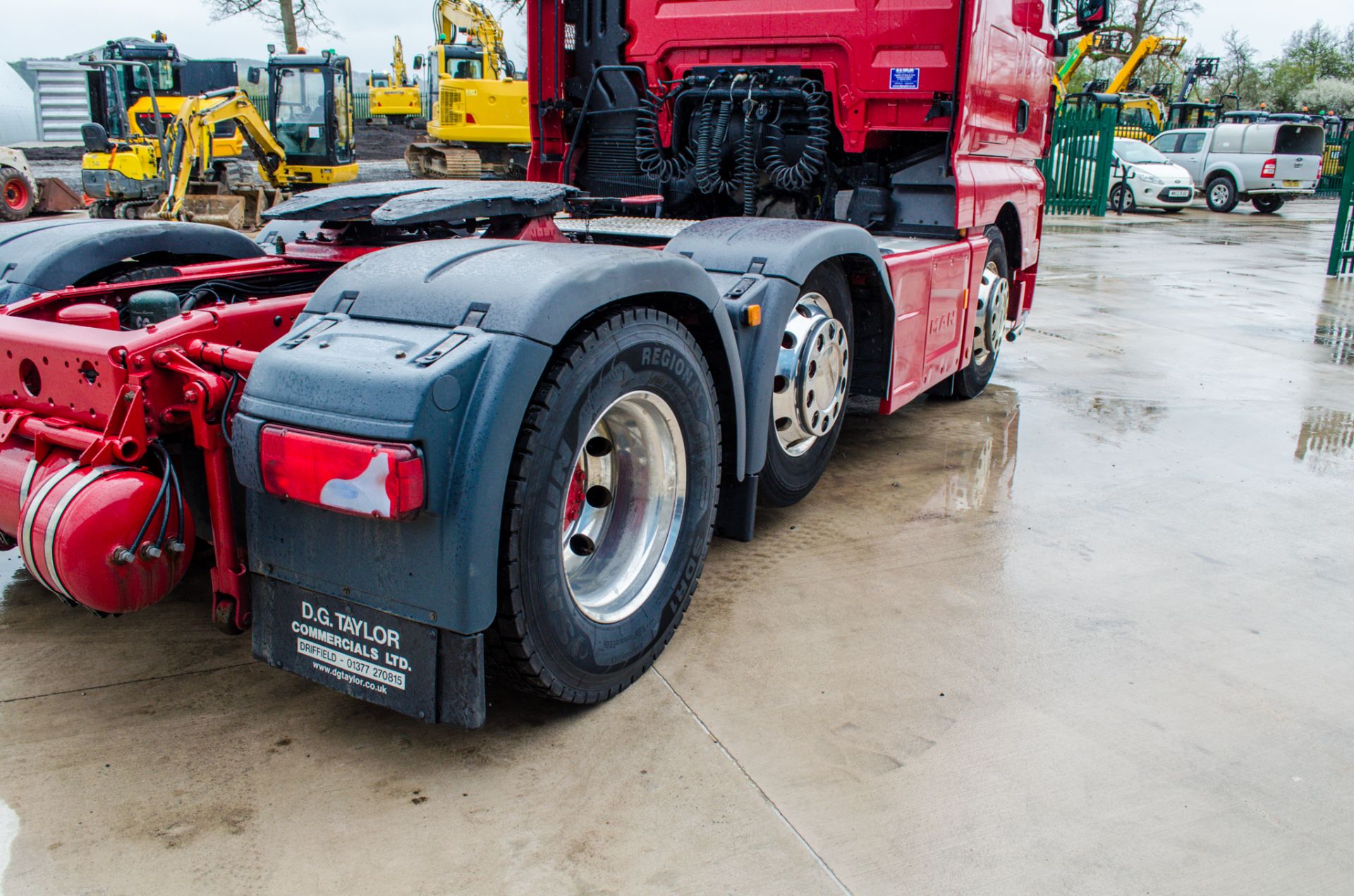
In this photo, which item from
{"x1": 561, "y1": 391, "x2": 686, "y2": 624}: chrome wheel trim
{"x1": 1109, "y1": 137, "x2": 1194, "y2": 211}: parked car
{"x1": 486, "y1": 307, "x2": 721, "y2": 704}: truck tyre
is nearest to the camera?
{"x1": 486, "y1": 307, "x2": 721, "y2": 704}: truck tyre

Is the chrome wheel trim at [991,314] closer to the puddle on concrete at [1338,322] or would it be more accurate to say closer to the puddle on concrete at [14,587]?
the puddle on concrete at [1338,322]

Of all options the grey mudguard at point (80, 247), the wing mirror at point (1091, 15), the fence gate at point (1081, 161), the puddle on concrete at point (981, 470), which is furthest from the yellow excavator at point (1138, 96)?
the grey mudguard at point (80, 247)

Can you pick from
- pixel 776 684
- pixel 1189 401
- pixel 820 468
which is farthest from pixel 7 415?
pixel 1189 401

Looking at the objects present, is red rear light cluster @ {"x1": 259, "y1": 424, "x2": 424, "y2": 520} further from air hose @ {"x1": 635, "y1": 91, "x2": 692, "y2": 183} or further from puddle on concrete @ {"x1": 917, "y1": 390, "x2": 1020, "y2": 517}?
air hose @ {"x1": 635, "y1": 91, "x2": 692, "y2": 183}

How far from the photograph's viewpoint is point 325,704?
8.96 feet

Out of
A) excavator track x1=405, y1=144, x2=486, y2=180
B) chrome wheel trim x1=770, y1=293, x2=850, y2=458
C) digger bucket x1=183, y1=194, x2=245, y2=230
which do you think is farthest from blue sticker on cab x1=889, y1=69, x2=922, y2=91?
excavator track x1=405, y1=144, x2=486, y2=180

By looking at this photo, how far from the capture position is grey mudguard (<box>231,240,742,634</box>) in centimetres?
214

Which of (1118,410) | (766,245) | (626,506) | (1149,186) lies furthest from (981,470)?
(1149,186)

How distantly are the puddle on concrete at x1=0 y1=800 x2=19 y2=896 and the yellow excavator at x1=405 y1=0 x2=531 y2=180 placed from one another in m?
20.5

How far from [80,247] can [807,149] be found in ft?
10.8

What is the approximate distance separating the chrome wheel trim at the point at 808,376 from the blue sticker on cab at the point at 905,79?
4.94 ft

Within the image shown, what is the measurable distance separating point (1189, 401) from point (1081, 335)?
2.30m

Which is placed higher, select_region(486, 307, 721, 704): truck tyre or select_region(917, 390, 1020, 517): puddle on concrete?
select_region(486, 307, 721, 704): truck tyre

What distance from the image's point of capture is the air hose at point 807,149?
5164 millimetres
